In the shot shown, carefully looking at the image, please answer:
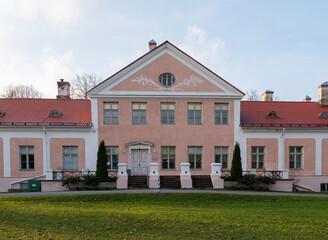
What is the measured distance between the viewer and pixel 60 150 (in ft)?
62.3

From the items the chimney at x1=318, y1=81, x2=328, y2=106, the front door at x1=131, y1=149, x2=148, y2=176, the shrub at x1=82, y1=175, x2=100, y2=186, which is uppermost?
the chimney at x1=318, y1=81, x2=328, y2=106

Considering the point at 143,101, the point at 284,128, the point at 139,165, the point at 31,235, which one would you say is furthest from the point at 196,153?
the point at 31,235

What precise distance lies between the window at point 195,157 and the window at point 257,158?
13.2 ft

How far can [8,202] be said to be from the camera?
12500mm

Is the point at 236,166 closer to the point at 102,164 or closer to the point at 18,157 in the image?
the point at 102,164

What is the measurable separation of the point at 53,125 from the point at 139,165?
675cm

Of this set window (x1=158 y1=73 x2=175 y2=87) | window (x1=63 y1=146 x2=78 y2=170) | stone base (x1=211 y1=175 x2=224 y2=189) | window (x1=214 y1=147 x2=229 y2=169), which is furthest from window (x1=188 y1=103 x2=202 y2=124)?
window (x1=63 y1=146 x2=78 y2=170)

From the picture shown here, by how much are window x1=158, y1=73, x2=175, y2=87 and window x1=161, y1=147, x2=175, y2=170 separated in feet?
15.9

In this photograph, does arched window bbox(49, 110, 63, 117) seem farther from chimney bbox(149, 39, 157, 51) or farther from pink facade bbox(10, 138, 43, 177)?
chimney bbox(149, 39, 157, 51)

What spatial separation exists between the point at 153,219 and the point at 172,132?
36.3ft

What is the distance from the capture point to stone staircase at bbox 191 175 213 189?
1750cm

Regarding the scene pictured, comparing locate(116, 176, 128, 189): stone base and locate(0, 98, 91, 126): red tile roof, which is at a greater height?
locate(0, 98, 91, 126): red tile roof

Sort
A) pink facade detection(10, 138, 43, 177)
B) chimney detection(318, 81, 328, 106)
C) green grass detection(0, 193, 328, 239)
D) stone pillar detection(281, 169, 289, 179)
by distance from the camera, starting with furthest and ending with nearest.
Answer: chimney detection(318, 81, 328, 106) < pink facade detection(10, 138, 43, 177) < stone pillar detection(281, 169, 289, 179) < green grass detection(0, 193, 328, 239)

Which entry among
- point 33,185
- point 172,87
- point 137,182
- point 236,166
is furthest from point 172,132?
point 33,185
